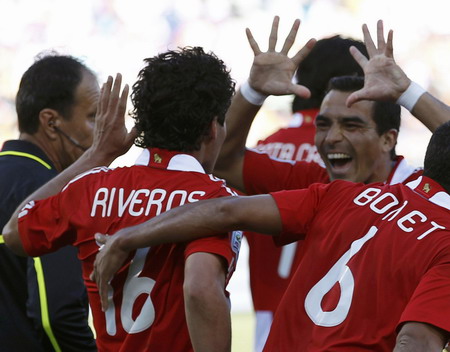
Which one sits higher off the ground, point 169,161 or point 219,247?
point 169,161

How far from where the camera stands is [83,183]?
118 inches

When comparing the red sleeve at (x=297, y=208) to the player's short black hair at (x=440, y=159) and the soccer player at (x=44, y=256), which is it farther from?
the soccer player at (x=44, y=256)

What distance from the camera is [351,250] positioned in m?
2.81

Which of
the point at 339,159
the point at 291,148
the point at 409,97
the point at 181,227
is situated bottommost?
the point at 181,227

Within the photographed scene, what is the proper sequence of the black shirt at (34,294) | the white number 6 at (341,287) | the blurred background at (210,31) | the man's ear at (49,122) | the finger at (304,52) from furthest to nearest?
the blurred background at (210,31) → the man's ear at (49,122) → the finger at (304,52) → the black shirt at (34,294) → the white number 6 at (341,287)

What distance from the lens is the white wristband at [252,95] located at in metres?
4.12

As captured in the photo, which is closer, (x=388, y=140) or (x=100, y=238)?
(x=100, y=238)

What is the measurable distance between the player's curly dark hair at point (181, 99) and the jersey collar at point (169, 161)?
0.03 metres

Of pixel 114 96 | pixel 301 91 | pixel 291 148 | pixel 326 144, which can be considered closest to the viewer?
pixel 114 96

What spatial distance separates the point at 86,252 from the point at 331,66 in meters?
2.48

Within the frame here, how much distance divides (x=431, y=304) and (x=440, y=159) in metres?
0.53

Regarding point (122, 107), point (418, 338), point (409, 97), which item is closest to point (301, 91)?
point (409, 97)

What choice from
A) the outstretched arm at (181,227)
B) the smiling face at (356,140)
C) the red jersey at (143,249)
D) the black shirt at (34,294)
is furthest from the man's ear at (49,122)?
the smiling face at (356,140)

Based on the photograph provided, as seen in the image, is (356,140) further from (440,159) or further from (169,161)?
(169,161)
